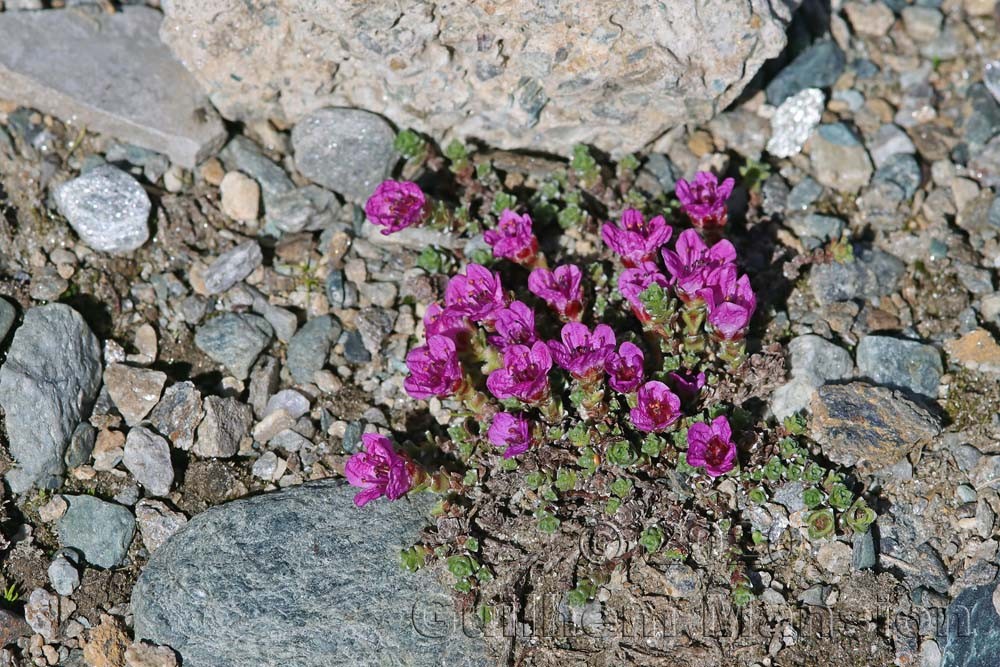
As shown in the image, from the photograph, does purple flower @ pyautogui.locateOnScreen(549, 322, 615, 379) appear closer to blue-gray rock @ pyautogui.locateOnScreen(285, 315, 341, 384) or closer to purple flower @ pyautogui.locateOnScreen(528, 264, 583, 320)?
purple flower @ pyautogui.locateOnScreen(528, 264, 583, 320)

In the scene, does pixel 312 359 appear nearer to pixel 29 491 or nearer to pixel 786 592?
pixel 29 491

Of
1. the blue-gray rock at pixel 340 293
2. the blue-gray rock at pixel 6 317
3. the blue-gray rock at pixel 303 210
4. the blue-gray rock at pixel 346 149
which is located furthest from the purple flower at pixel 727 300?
the blue-gray rock at pixel 6 317

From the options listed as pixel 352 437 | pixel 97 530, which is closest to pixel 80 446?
pixel 97 530

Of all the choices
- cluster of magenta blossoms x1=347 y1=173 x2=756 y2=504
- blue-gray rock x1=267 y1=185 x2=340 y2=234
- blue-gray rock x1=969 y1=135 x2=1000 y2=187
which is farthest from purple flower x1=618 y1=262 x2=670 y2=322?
blue-gray rock x1=969 y1=135 x2=1000 y2=187

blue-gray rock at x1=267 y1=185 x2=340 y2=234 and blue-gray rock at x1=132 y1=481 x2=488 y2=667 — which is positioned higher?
blue-gray rock at x1=267 y1=185 x2=340 y2=234

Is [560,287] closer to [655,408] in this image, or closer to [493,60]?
[655,408]

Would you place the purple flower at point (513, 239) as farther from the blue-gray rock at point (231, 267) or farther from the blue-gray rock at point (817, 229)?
the blue-gray rock at point (817, 229)
